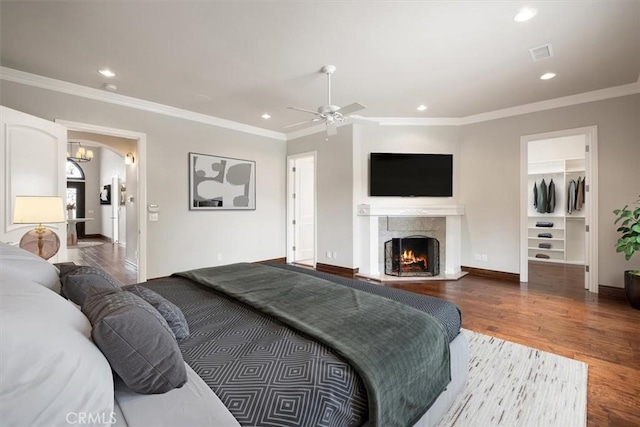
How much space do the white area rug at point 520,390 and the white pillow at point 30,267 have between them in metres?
2.32

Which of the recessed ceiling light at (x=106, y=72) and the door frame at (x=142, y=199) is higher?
the recessed ceiling light at (x=106, y=72)

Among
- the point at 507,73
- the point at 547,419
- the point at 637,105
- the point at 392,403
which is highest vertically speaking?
the point at 507,73

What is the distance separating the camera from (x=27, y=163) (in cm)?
309

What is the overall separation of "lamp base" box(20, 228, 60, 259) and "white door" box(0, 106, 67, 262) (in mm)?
301

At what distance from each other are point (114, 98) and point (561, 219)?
27.5 feet

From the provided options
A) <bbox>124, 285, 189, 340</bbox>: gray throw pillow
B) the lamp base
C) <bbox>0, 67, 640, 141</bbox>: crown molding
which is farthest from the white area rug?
the lamp base

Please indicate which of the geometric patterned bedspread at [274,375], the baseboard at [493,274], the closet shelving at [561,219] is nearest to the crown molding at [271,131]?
the closet shelving at [561,219]

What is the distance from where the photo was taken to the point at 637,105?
3.69 metres

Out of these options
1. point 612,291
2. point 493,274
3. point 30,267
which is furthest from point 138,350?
point 612,291

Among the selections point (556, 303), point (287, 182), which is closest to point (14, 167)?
point (287, 182)

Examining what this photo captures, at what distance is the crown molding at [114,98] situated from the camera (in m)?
3.29

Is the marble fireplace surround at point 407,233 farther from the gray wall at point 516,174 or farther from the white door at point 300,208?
the white door at point 300,208

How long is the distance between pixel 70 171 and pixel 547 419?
1299 cm

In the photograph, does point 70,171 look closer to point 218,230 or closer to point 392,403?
point 218,230
